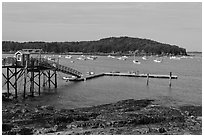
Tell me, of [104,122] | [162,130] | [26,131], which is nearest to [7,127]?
[26,131]

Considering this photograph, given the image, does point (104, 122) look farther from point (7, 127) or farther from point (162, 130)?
point (7, 127)

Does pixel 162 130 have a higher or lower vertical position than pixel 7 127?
higher

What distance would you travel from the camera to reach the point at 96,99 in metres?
34.7

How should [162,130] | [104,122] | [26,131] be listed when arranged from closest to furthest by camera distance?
[26,131] → [162,130] → [104,122]

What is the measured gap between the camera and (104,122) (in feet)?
69.5

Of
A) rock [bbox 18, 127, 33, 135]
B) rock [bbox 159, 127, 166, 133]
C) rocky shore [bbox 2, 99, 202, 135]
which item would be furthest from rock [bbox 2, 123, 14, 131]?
rock [bbox 159, 127, 166, 133]

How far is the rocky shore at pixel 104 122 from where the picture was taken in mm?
19297

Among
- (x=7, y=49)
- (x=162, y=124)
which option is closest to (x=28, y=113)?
(x=162, y=124)

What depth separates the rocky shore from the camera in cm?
1930

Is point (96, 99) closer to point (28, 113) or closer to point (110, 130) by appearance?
point (28, 113)

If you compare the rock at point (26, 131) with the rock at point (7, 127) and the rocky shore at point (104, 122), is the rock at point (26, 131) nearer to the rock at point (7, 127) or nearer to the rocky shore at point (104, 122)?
the rocky shore at point (104, 122)

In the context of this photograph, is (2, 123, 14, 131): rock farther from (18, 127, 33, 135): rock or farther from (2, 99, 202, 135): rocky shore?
(18, 127, 33, 135): rock

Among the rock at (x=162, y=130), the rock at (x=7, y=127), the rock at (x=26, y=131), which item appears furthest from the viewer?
the rock at (x=7, y=127)

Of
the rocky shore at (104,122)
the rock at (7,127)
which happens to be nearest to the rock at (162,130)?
the rocky shore at (104,122)
